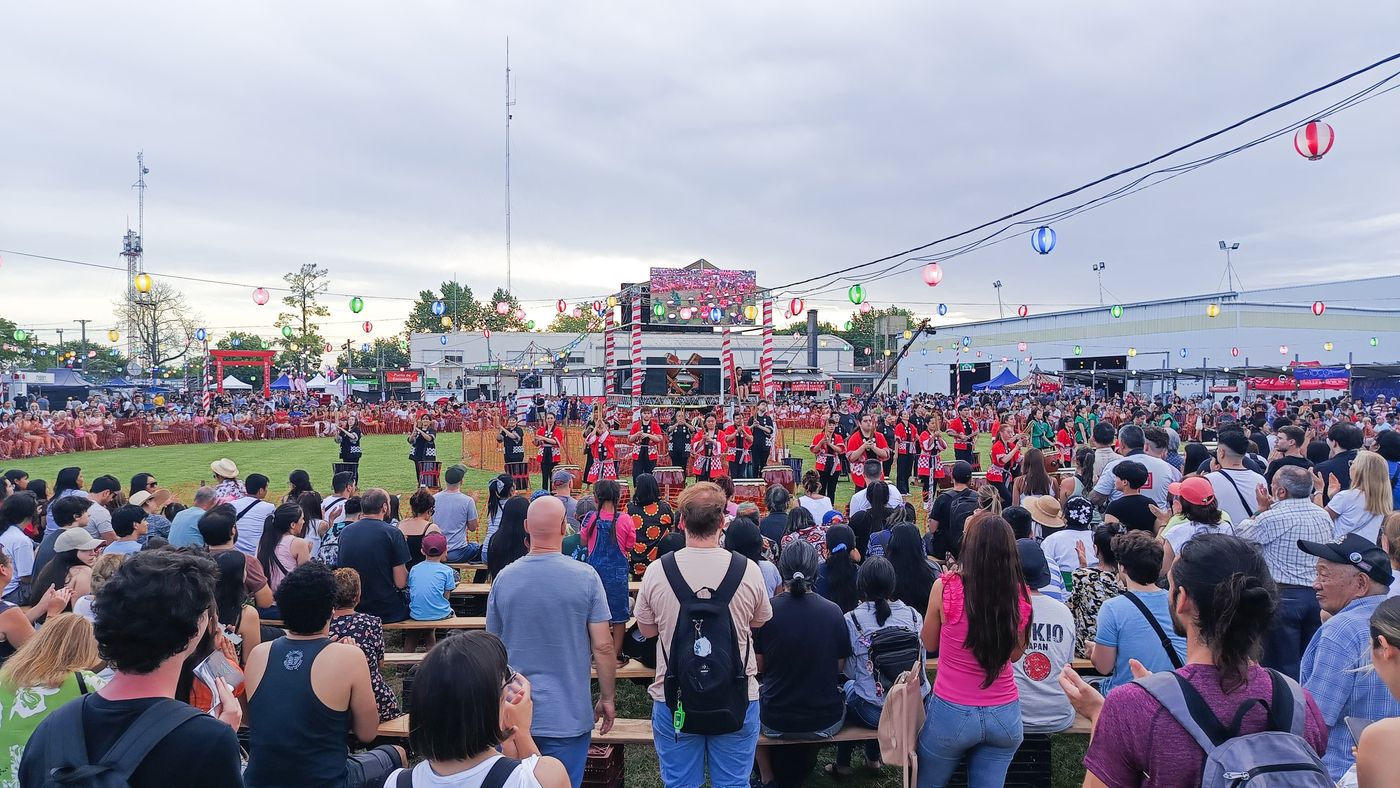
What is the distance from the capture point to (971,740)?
3498 mm

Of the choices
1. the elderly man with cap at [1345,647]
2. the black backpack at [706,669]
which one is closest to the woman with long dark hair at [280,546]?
the black backpack at [706,669]

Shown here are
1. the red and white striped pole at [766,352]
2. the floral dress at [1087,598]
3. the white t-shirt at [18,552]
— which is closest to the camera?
the floral dress at [1087,598]

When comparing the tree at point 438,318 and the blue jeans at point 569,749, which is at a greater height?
the tree at point 438,318

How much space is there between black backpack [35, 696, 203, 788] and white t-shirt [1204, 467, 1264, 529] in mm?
7424

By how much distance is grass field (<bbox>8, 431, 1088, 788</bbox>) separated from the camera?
6422mm

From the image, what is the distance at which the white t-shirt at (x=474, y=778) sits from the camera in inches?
84.1

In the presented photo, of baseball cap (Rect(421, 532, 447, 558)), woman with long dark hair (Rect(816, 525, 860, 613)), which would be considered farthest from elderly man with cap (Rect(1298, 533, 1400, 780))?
baseball cap (Rect(421, 532, 447, 558))

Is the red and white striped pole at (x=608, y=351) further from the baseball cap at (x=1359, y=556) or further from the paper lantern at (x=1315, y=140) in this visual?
the baseball cap at (x=1359, y=556)

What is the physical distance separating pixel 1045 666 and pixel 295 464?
23571 millimetres

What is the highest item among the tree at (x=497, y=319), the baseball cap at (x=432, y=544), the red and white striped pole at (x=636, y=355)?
the tree at (x=497, y=319)

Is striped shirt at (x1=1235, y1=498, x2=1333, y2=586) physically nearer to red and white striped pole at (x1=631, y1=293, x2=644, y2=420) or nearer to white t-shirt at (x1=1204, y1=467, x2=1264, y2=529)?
white t-shirt at (x1=1204, y1=467, x2=1264, y2=529)

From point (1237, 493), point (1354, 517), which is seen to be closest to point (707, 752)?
point (1354, 517)

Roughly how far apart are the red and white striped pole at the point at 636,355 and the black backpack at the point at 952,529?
12.7m

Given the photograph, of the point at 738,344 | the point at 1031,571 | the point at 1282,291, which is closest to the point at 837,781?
the point at 1031,571
